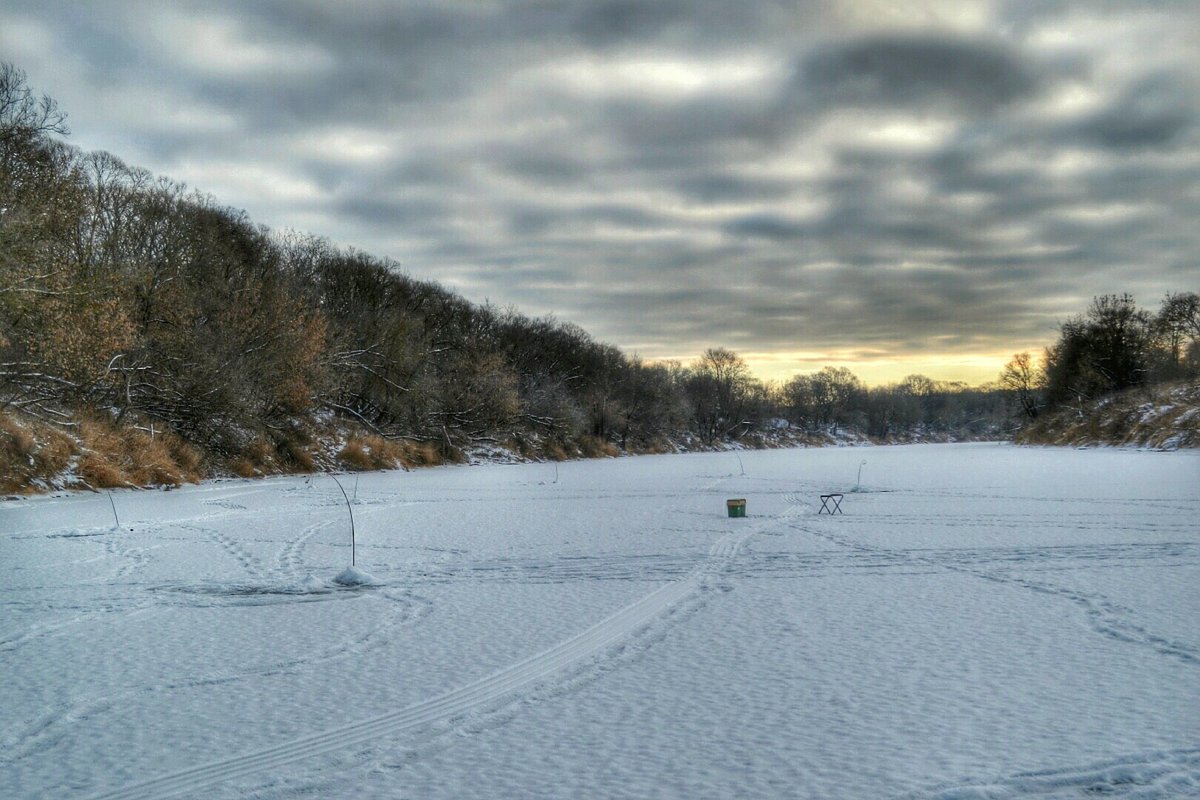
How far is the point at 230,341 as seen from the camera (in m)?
35.7

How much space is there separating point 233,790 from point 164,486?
87.1 ft

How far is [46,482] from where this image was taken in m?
23.8

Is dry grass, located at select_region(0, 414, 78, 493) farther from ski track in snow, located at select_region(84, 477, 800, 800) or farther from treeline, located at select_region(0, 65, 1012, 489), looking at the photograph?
ski track in snow, located at select_region(84, 477, 800, 800)

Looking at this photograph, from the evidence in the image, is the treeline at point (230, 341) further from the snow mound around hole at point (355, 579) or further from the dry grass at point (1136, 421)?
the dry grass at point (1136, 421)

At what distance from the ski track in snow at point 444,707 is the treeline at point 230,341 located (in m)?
19.6

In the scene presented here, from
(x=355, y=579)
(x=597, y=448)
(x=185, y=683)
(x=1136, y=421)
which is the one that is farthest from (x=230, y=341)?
(x=1136, y=421)

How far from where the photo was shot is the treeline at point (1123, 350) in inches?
2327

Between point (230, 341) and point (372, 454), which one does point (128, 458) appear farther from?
point (372, 454)

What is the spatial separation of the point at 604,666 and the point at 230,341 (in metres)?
32.9

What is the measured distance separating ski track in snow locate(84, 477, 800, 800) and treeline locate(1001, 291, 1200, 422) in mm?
60351

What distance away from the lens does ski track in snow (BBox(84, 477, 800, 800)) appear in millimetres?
4656

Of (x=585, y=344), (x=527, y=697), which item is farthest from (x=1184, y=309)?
(x=527, y=697)

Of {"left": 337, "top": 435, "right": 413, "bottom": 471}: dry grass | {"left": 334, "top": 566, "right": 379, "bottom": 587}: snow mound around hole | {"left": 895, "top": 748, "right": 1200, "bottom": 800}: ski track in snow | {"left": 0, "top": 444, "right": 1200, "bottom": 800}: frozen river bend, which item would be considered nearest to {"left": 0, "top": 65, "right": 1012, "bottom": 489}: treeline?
{"left": 337, "top": 435, "right": 413, "bottom": 471}: dry grass

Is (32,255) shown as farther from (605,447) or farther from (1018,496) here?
(605,447)
